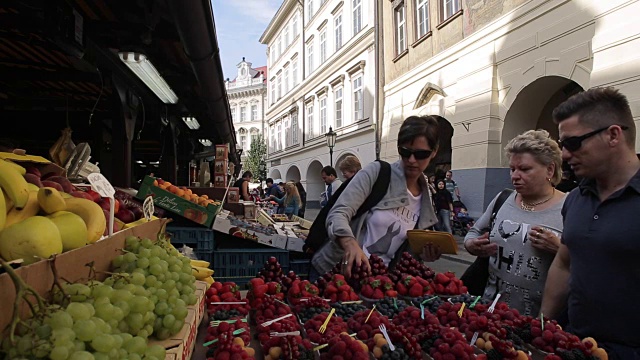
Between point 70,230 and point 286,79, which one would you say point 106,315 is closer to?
point 70,230

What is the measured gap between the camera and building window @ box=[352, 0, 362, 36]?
66.3 ft

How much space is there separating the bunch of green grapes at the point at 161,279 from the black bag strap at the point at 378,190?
4.38ft

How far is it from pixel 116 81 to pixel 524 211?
184 inches

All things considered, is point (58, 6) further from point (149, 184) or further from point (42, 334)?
point (42, 334)

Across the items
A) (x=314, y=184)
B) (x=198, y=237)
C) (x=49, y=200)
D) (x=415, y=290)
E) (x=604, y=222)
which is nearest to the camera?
(x=49, y=200)

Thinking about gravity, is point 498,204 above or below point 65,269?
above

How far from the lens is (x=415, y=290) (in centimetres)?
249

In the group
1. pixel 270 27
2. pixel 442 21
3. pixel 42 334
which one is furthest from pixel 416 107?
pixel 270 27

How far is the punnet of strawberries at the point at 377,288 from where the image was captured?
242cm

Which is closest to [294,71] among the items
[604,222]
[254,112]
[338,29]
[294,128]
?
[294,128]

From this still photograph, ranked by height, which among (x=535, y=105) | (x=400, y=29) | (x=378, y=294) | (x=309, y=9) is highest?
(x=309, y=9)

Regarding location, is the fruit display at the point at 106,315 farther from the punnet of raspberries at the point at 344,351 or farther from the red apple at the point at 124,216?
the red apple at the point at 124,216

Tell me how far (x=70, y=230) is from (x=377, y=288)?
163cm

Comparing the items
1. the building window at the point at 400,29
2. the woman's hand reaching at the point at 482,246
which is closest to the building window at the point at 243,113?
the building window at the point at 400,29
